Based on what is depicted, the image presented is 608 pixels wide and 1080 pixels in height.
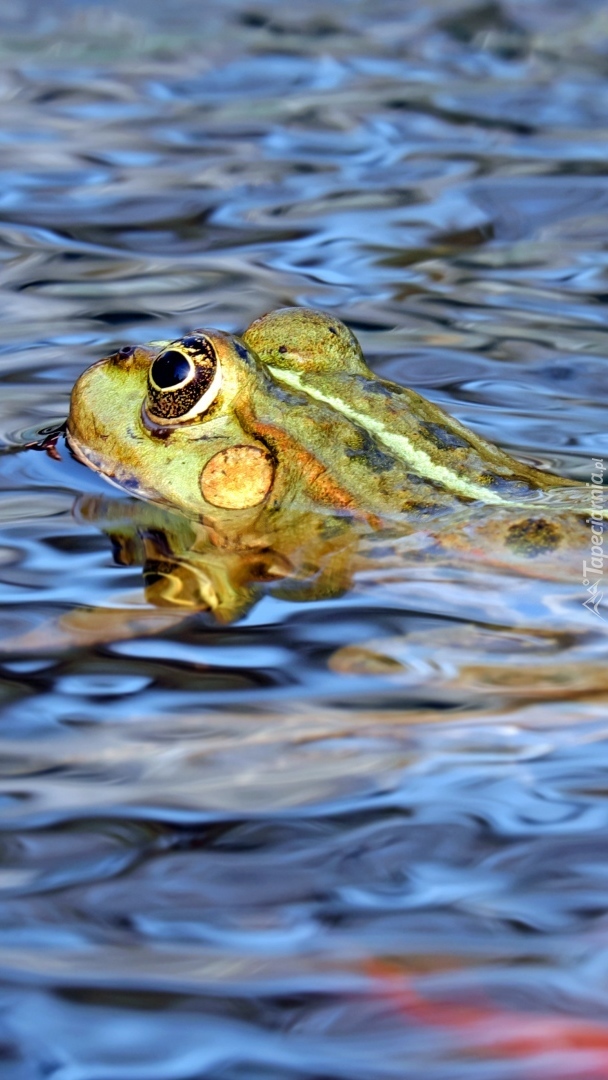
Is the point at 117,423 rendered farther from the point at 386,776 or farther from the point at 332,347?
the point at 386,776

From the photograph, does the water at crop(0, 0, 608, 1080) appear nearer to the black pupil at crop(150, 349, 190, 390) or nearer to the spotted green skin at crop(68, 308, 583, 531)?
the spotted green skin at crop(68, 308, 583, 531)

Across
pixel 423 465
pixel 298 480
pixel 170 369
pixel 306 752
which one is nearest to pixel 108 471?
pixel 170 369

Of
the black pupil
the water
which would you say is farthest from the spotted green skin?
the water

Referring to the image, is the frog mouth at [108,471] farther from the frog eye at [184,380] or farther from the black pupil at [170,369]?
the black pupil at [170,369]

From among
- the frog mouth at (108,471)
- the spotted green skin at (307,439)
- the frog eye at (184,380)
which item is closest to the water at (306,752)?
the frog mouth at (108,471)

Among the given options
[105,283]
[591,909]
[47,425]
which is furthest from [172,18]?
[591,909]
